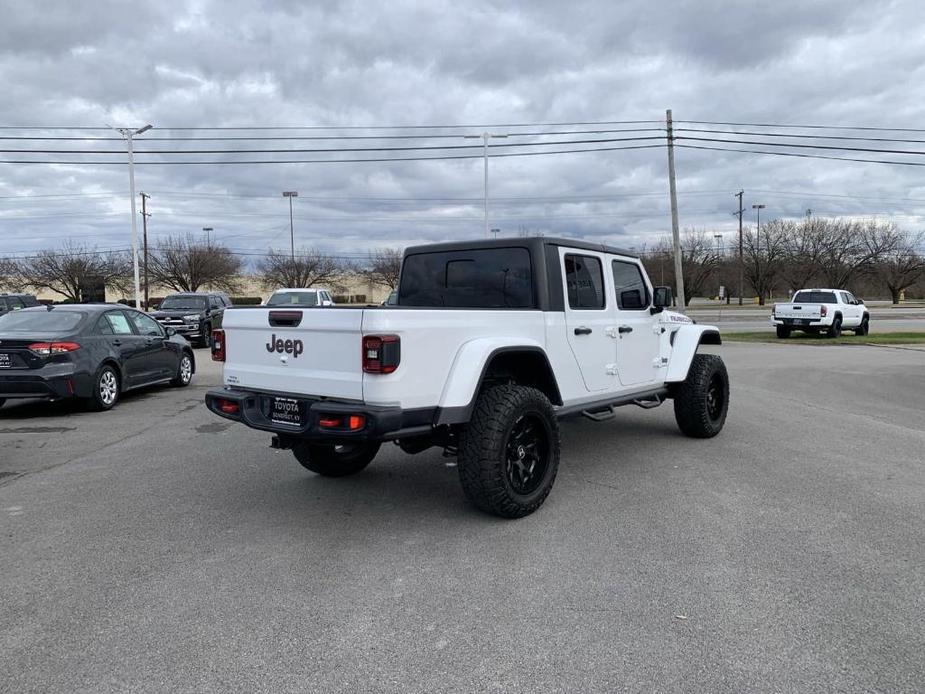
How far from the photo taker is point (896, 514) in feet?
16.2

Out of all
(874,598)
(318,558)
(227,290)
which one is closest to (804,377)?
(874,598)

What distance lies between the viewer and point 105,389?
9.85m

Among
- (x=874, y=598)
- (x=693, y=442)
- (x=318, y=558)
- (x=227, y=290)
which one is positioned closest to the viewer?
(x=874, y=598)

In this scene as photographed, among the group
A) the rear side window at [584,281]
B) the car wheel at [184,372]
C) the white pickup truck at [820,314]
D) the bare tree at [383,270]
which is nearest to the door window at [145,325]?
the car wheel at [184,372]

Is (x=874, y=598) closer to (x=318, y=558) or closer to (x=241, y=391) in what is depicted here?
(x=318, y=558)

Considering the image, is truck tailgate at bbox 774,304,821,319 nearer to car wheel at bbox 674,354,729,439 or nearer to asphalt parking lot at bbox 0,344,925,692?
asphalt parking lot at bbox 0,344,925,692

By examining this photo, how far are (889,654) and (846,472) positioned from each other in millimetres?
3479

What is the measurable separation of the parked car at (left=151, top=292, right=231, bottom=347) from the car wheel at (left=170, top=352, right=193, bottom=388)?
28.1 ft

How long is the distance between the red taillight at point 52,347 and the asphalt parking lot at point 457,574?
8.27ft

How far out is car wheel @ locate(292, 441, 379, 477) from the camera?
5.91 meters

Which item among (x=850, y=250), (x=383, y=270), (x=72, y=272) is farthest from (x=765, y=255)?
(x=72, y=272)

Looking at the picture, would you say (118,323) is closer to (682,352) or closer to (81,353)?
(81,353)

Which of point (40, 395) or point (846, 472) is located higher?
point (40, 395)

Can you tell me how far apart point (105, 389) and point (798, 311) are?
22.6m
